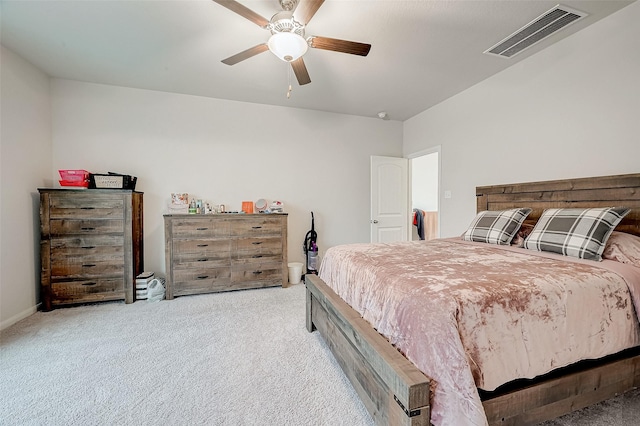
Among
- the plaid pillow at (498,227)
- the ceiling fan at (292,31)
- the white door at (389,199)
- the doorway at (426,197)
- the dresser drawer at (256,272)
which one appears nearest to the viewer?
the ceiling fan at (292,31)

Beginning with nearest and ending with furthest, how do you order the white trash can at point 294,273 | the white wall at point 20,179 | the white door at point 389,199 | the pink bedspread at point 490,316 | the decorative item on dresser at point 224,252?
the pink bedspread at point 490,316, the white wall at point 20,179, the decorative item on dresser at point 224,252, the white trash can at point 294,273, the white door at point 389,199

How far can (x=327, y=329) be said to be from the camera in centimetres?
200

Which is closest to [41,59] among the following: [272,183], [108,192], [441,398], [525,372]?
[108,192]

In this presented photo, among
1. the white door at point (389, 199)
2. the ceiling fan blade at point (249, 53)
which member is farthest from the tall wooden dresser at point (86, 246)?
the white door at point (389, 199)

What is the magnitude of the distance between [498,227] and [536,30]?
177cm

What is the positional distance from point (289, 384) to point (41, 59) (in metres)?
4.08

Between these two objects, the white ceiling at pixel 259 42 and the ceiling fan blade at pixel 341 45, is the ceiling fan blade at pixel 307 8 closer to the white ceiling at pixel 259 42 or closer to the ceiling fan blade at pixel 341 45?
the ceiling fan blade at pixel 341 45

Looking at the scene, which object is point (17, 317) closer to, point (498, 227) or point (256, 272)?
point (256, 272)

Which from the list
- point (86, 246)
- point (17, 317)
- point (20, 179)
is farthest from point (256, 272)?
point (20, 179)

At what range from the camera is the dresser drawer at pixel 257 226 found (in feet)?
11.8

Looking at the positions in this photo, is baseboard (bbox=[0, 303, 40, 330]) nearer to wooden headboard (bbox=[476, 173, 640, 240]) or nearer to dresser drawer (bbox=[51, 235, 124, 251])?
dresser drawer (bbox=[51, 235, 124, 251])

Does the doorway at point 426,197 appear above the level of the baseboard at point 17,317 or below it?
above

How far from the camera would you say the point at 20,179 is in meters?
2.76

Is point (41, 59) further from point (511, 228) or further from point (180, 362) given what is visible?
point (511, 228)
